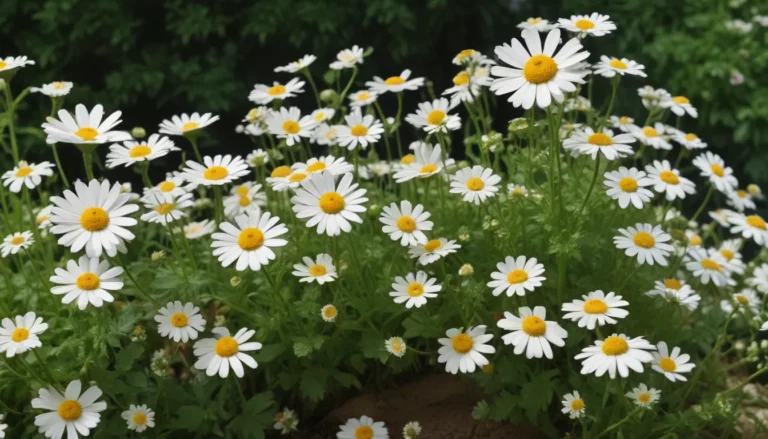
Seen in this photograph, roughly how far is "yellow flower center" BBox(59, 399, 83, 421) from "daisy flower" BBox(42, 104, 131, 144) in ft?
1.74

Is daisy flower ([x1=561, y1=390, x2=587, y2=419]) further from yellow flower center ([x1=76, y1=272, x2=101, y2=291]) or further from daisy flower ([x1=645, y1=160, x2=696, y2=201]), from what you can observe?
yellow flower center ([x1=76, y1=272, x2=101, y2=291])

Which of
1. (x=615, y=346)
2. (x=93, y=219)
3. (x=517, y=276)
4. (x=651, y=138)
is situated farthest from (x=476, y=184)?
(x=93, y=219)

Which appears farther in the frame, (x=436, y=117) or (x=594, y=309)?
(x=436, y=117)

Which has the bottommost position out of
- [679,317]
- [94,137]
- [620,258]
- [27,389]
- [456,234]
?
[679,317]

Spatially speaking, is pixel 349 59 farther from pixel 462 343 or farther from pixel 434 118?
pixel 462 343

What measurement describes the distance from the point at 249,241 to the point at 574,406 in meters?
0.77

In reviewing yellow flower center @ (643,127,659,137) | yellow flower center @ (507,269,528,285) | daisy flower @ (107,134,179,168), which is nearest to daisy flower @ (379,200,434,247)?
yellow flower center @ (507,269,528,285)

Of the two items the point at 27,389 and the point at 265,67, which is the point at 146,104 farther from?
the point at 27,389

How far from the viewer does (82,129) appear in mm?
1596

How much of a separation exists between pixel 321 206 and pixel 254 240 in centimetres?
16

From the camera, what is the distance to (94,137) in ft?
5.13

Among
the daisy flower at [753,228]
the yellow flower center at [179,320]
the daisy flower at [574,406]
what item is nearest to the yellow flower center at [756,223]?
the daisy flower at [753,228]

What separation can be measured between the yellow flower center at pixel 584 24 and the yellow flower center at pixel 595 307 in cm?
61

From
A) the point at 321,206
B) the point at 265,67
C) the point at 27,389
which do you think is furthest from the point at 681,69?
the point at 27,389
